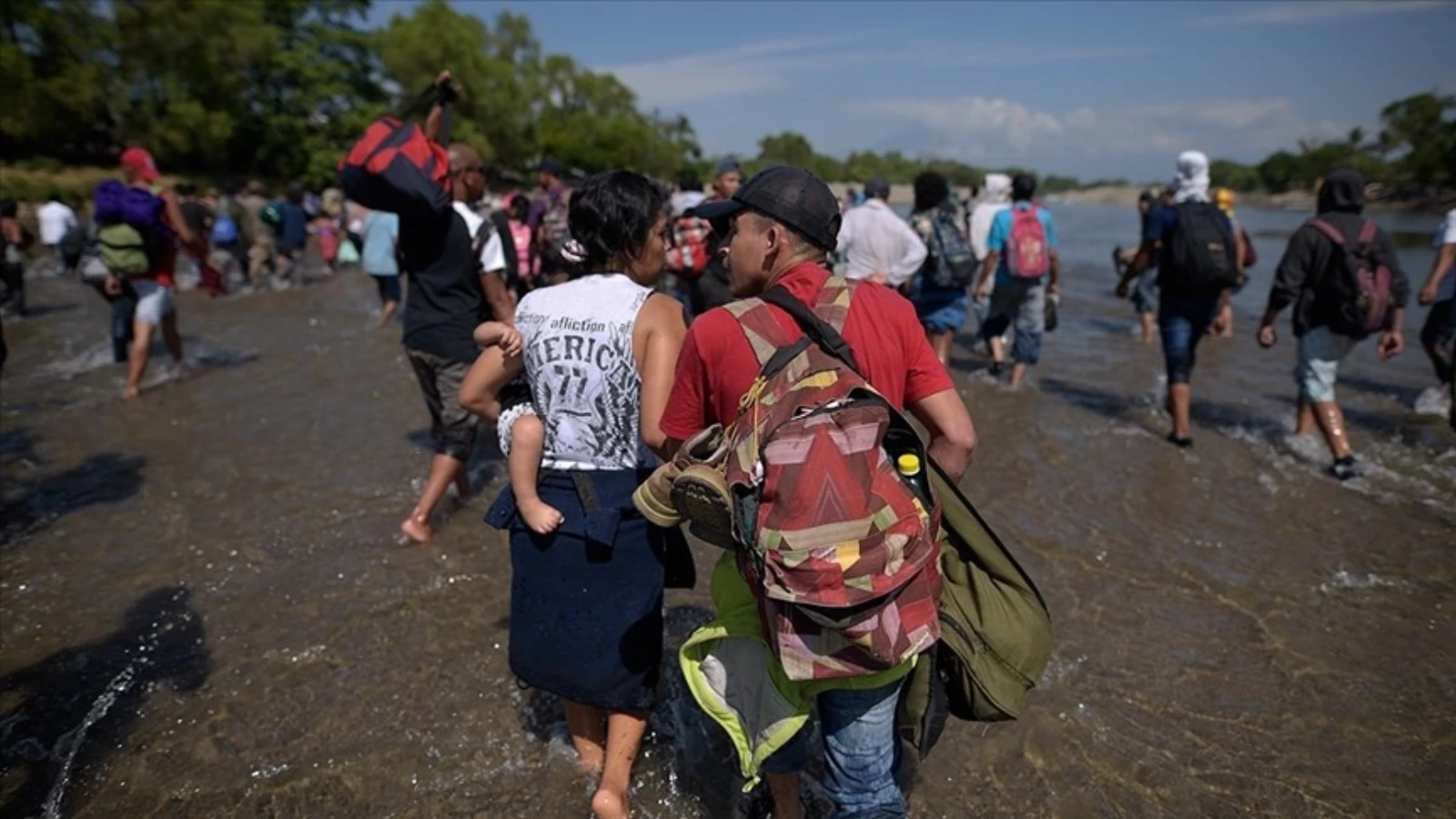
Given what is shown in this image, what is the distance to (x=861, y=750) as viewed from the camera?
1942 mm

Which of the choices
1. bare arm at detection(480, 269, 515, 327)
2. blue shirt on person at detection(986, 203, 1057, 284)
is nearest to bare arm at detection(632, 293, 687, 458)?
bare arm at detection(480, 269, 515, 327)

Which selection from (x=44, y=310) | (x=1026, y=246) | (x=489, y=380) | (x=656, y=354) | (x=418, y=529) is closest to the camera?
(x=656, y=354)

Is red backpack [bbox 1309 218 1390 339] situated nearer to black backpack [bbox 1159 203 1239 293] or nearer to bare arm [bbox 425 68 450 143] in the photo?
black backpack [bbox 1159 203 1239 293]

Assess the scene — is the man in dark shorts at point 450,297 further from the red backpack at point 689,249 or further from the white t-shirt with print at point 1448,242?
the white t-shirt with print at point 1448,242

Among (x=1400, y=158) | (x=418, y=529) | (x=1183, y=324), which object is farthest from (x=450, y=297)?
(x=1400, y=158)

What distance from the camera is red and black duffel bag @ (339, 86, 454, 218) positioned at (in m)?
3.81

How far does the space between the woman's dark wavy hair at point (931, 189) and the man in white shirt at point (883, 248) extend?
0.76 m

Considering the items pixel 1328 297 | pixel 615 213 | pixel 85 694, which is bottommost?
pixel 85 694

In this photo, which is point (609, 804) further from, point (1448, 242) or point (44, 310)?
point (44, 310)

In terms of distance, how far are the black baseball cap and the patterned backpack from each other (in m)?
0.23

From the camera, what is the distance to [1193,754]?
291cm

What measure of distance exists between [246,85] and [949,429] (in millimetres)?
52255

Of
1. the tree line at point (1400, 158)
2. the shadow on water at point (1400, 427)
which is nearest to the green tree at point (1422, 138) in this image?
the tree line at point (1400, 158)

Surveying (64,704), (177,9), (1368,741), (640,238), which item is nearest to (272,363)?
(64,704)
